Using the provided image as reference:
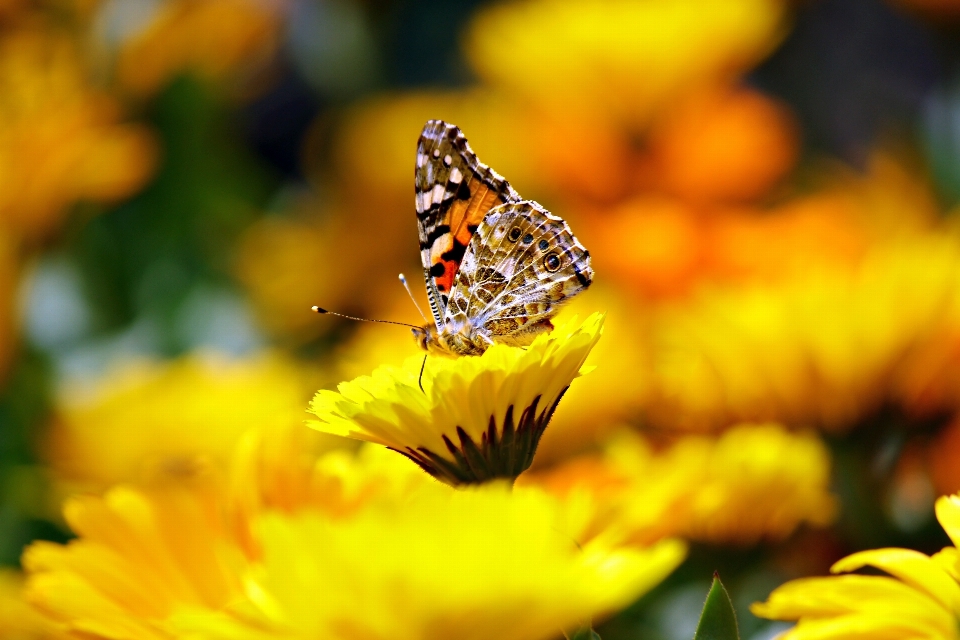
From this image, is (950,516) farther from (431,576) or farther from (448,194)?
(448,194)

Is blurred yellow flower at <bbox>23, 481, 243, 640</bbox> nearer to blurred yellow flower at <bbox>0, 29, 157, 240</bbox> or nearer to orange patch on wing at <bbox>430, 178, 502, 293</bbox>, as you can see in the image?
orange patch on wing at <bbox>430, 178, 502, 293</bbox>

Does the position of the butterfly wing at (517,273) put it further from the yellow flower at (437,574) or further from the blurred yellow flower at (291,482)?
the yellow flower at (437,574)

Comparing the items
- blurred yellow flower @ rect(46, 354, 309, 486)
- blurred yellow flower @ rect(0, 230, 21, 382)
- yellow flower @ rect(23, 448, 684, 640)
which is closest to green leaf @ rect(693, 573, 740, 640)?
yellow flower @ rect(23, 448, 684, 640)

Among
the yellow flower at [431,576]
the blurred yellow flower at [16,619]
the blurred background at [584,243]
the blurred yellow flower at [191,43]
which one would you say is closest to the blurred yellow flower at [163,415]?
the blurred background at [584,243]

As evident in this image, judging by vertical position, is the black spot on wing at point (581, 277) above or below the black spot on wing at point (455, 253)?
below

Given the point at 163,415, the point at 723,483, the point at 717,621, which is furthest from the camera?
the point at 163,415

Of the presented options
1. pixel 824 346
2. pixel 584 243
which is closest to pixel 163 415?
pixel 584 243

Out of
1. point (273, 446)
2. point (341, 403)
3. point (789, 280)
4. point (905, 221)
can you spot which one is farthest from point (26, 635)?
point (905, 221)
